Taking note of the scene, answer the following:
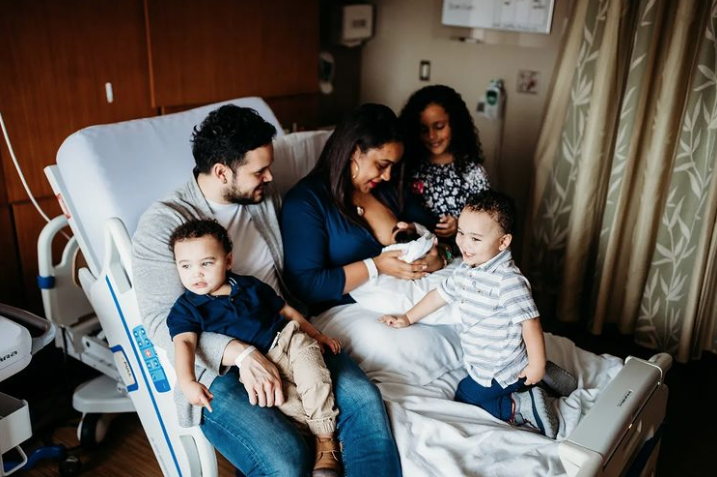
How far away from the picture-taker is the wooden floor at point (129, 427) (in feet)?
6.66

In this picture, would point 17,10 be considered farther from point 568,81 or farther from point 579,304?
point 579,304

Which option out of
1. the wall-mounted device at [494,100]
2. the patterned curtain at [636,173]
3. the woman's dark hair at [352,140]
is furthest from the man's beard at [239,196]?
the wall-mounted device at [494,100]

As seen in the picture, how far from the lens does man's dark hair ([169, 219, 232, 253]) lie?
4.92 ft

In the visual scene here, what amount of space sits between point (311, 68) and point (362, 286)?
154cm

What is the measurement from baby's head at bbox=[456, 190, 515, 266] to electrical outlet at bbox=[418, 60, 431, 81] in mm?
1857

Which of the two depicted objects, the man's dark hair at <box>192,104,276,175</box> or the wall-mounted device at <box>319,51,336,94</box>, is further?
the wall-mounted device at <box>319,51,336,94</box>

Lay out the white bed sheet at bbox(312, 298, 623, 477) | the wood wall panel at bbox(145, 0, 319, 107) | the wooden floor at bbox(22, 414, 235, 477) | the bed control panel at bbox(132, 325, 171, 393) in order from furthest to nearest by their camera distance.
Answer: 1. the wood wall panel at bbox(145, 0, 319, 107)
2. the wooden floor at bbox(22, 414, 235, 477)
3. the bed control panel at bbox(132, 325, 171, 393)
4. the white bed sheet at bbox(312, 298, 623, 477)

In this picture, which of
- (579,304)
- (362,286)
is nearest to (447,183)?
(362,286)

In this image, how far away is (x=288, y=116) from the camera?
3.12m

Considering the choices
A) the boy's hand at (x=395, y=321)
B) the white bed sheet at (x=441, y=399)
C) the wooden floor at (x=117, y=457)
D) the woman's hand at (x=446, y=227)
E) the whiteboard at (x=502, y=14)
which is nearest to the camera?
the white bed sheet at (x=441, y=399)

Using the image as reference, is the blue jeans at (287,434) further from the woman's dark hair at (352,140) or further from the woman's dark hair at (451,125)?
the woman's dark hair at (451,125)

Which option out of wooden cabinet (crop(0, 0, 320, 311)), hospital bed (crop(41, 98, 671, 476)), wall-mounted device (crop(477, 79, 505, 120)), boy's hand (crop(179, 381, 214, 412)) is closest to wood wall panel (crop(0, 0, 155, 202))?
wooden cabinet (crop(0, 0, 320, 311))

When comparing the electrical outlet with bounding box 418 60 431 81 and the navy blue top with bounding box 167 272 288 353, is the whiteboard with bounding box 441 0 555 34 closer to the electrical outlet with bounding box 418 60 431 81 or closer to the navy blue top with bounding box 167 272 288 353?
the electrical outlet with bounding box 418 60 431 81

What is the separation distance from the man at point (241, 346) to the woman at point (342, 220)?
9 centimetres
